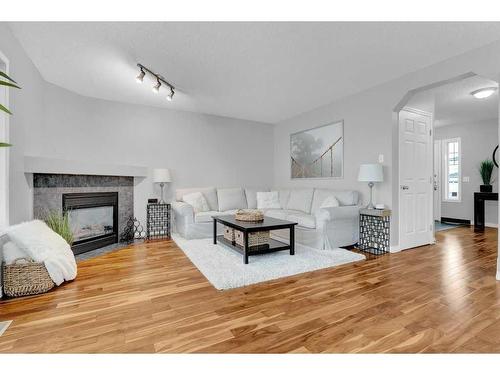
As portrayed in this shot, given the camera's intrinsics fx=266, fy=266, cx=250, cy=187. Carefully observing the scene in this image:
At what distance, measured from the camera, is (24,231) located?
2.42 m

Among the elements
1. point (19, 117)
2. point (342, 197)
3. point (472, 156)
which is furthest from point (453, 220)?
point (19, 117)

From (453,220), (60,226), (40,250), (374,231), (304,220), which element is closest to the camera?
(40,250)

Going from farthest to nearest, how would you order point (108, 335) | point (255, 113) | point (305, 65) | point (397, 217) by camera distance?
point (255, 113)
point (397, 217)
point (305, 65)
point (108, 335)

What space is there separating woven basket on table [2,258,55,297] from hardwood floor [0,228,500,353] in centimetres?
11

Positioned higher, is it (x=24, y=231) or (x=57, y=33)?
(x=57, y=33)

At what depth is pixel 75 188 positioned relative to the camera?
379 cm

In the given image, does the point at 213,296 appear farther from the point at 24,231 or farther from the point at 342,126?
the point at 342,126

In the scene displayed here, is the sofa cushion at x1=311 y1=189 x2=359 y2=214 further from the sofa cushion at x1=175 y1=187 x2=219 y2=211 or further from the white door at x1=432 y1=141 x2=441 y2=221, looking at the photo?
the white door at x1=432 y1=141 x2=441 y2=221

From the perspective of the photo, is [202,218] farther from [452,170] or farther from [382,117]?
[452,170]

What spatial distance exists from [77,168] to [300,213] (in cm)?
339

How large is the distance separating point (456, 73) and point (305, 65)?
1.65 m
